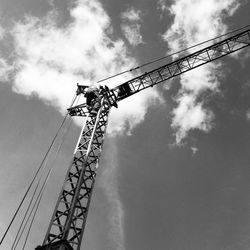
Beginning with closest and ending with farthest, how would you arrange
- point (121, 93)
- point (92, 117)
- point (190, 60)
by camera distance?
point (92, 117) < point (121, 93) < point (190, 60)

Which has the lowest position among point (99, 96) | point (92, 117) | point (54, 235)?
point (54, 235)

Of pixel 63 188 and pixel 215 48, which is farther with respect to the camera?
pixel 215 48

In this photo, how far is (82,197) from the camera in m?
15.4

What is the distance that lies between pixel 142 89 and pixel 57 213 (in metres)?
13.0

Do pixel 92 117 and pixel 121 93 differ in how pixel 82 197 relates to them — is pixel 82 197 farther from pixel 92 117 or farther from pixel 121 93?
pixel 121 93

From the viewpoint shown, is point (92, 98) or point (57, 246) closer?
point (57, 246)

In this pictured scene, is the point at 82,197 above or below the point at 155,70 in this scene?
below

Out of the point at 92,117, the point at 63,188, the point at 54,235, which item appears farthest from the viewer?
the point at 92,117

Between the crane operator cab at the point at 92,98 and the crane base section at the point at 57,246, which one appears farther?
the crane operator cab at the point at 92,98

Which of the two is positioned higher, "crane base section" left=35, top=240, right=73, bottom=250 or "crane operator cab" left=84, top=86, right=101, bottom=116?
"crane operator cab" left=84, top=86, right=101, bottom=116

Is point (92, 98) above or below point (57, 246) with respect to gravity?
above

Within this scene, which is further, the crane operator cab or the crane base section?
the crane operator cab

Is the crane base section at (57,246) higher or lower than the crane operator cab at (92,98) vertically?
lower

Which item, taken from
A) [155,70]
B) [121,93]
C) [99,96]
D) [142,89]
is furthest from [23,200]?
[155,70]
